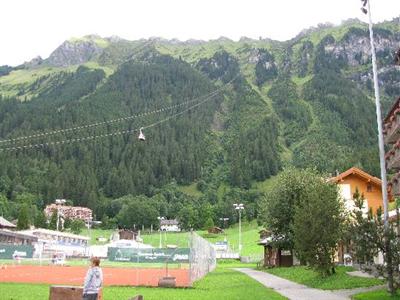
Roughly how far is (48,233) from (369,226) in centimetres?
10167

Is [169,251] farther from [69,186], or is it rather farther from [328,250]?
[69,186]

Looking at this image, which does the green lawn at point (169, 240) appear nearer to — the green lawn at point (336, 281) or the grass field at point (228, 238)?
the grass field at point (228, 238)

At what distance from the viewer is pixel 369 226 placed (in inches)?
875

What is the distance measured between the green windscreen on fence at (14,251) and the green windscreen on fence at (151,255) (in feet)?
55.7

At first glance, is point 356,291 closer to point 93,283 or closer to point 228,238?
point 93,283

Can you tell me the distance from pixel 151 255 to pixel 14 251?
71.2ft

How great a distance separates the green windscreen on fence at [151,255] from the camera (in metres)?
47.1

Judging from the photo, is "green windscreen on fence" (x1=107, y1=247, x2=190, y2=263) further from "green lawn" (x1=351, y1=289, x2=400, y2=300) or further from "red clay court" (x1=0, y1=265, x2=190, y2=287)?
"green lawn" (x1=351, y1=289, x2=400, y2=300)

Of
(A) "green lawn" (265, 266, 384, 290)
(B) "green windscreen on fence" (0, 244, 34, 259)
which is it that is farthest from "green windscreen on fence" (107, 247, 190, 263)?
(B) "green windscreen on fence" (0, 244, 34, 259)

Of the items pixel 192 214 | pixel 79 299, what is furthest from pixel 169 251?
pixel 192 214

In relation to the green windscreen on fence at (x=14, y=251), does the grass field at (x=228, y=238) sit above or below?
above

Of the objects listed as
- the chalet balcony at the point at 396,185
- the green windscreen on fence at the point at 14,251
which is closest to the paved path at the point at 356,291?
the chalet balcony at the point at 396,185

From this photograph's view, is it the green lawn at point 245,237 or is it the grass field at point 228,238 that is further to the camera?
the grass field at point 228,238

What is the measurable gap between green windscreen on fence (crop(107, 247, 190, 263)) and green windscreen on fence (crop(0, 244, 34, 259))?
17.0 meters
